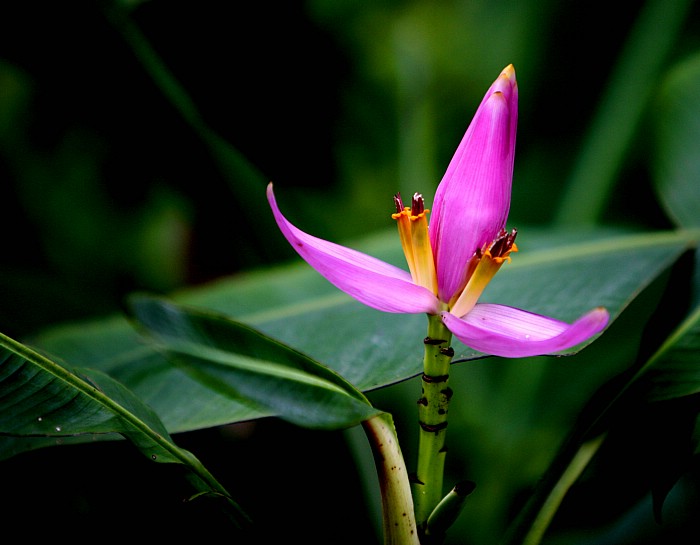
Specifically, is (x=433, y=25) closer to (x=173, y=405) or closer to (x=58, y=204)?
(x=58, y=204)

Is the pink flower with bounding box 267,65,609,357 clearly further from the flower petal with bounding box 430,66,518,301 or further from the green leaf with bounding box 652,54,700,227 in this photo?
the green leaf with bounding box 652,54,700,227

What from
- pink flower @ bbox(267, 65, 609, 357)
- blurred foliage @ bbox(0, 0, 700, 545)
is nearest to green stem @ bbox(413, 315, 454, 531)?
pink flower @ bbox(267, 65, 609, 357)

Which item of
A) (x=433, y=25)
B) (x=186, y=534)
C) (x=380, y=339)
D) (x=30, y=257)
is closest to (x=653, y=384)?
(x=380, y=339)

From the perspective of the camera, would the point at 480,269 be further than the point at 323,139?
No

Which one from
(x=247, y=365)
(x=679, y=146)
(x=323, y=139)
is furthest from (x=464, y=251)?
(x=323, y=139)

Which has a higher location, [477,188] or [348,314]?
[477,188]

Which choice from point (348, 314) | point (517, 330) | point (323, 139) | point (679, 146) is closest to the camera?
point (517, 330)

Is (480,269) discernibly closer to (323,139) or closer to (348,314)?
(348,314)

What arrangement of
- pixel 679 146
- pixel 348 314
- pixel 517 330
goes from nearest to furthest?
pixel 517 330, pixel 348 314, pixel 679 146
